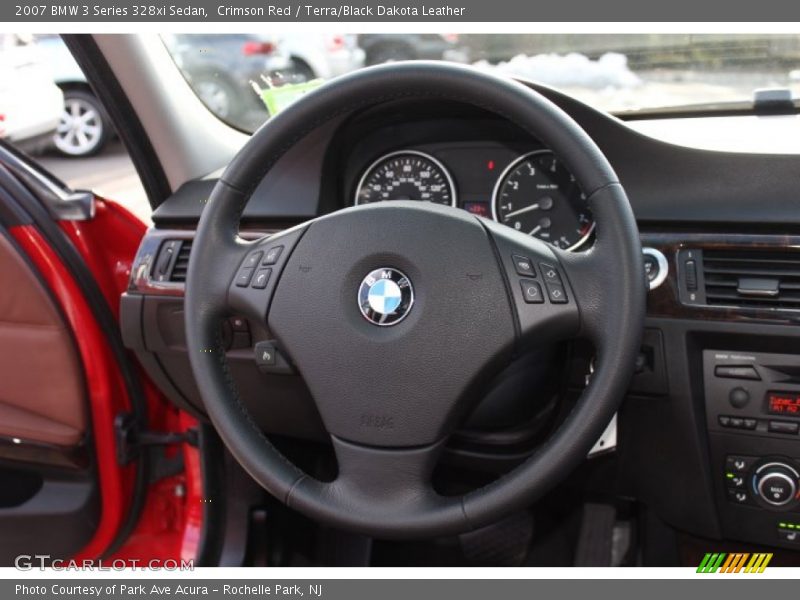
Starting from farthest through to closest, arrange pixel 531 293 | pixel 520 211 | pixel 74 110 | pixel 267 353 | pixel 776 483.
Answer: pixel 74 110, pixel 520 211, pixel 776 483, pixel 267 353, pixel 531 293

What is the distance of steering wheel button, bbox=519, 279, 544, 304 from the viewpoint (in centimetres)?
115

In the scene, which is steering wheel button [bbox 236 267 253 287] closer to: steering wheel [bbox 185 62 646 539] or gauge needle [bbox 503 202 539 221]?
steering wheel [bbox 185 62 646 539]

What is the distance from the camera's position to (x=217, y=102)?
2.00 meters

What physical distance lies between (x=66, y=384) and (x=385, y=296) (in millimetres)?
1069

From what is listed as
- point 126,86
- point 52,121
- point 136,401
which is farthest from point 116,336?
point 52,121

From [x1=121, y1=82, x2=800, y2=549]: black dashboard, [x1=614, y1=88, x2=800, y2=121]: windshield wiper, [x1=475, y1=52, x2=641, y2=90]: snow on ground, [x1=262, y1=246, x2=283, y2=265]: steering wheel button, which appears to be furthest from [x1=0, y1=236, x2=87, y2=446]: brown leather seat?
[x1=614, y1=88, x2=800, y2=121]: windshield wiper

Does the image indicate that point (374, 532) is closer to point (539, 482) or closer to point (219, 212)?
point (539, 482)

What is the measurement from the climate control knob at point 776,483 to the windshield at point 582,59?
744mm

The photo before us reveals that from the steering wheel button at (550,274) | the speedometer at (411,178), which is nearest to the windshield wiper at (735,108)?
the speedometer at (411,178)

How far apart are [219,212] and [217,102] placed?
2.69 ft

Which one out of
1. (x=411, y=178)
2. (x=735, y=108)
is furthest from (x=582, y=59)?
(x=411, y=178)

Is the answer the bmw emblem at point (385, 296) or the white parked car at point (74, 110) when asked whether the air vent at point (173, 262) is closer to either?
the white parked car at point (74, 110)

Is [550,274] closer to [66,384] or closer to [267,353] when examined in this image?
[267,353]

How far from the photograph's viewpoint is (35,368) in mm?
1927
